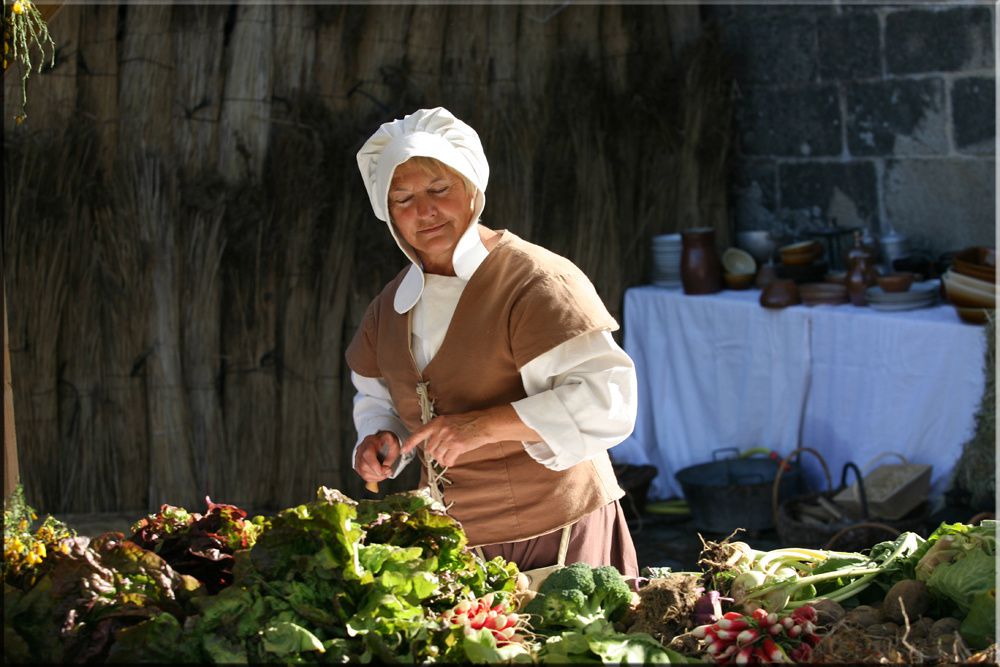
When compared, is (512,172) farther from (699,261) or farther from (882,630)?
(882,630)

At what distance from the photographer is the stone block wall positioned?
523 centimetres

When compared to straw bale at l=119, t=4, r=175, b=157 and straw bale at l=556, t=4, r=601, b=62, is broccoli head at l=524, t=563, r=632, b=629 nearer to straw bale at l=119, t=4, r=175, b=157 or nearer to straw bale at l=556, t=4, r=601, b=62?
straw bale at l=119, t=4, r=175, b=157

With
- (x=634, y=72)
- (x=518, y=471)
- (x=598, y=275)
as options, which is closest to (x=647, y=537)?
(x=598, y=275)

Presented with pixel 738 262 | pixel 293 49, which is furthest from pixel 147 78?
pixel 738 262

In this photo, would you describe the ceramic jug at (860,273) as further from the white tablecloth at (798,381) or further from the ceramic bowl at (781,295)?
the ceramic bowl at (781,295)

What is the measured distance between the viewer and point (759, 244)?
5.85 meters

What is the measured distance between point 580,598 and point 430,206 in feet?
3.05

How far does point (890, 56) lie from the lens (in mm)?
5504

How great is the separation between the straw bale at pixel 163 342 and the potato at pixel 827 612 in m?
3.85

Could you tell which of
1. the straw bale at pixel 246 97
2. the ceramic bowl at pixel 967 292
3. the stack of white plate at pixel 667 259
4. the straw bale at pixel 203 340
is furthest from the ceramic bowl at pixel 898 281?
the straw bale at pixel 203 340

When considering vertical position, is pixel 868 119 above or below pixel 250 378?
above

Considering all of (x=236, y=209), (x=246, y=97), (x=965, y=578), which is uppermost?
(x=246, y=97)

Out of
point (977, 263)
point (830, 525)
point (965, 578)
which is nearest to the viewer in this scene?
point (965, 578)

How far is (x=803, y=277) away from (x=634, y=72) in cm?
131
